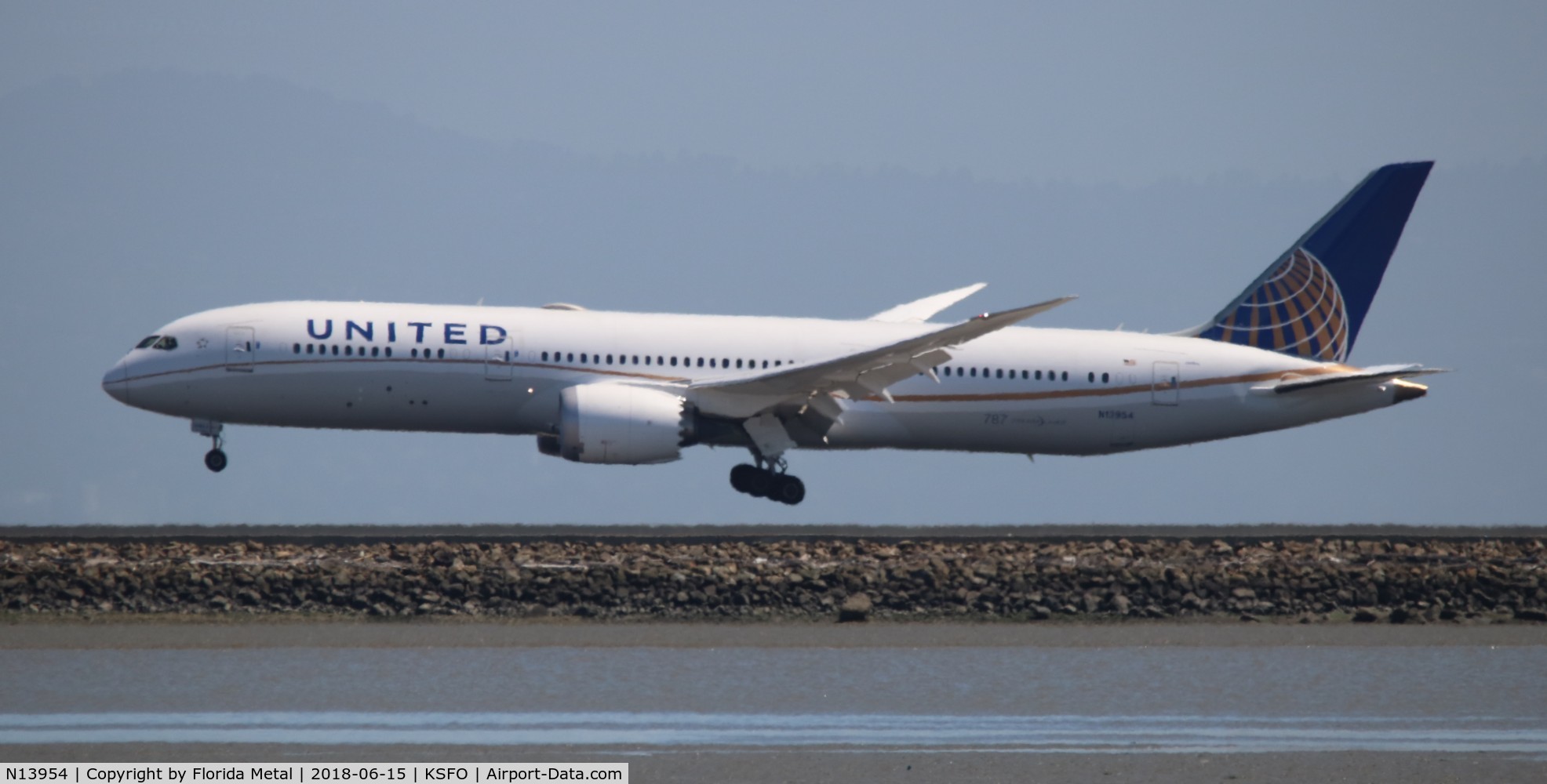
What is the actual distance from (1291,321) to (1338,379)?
8.52 ft

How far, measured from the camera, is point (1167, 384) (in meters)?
34.1

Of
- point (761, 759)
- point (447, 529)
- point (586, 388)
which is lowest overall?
point (761, 759)

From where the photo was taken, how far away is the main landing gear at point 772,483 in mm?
32688

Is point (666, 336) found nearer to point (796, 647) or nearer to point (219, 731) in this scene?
point (796, 647)

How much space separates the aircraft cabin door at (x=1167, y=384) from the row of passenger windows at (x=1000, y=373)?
4.49 feet

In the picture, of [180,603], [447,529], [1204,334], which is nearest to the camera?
[180,603]

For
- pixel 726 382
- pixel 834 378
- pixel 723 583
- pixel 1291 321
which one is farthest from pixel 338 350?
pixel 1291 321

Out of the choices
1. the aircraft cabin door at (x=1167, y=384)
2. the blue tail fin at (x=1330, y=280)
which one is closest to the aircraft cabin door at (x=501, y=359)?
the aircraft cabin door at (x=1167, y=384)

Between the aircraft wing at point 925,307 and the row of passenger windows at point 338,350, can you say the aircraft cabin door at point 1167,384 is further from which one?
the row of passenger windows at point 338,350

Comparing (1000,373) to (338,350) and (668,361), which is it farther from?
(338,350)

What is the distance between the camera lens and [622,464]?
1231 inches

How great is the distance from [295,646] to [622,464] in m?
11.1

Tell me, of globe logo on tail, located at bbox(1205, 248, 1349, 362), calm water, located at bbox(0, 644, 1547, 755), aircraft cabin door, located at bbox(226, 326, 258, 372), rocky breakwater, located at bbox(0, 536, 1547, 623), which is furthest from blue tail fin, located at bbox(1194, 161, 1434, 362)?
aircraft cabin door, located at bbox(226, 326, 258, 372)

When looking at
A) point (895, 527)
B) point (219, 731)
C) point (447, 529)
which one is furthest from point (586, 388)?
point (219, 731)
